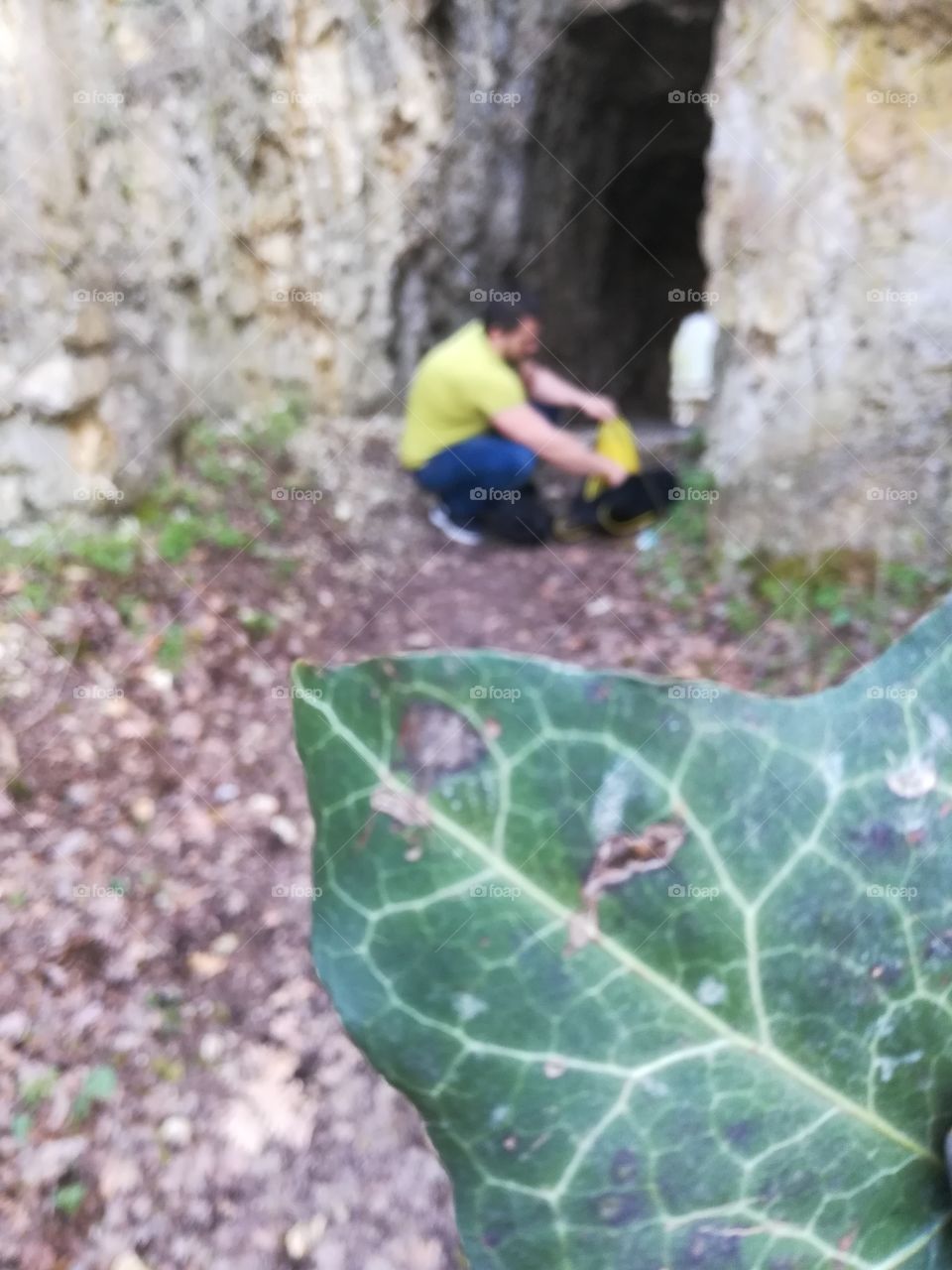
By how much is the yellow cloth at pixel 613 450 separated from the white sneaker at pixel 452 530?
0.68 m

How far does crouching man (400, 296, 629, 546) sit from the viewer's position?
16.1 ft

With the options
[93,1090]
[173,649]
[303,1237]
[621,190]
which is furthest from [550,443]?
[621,190]

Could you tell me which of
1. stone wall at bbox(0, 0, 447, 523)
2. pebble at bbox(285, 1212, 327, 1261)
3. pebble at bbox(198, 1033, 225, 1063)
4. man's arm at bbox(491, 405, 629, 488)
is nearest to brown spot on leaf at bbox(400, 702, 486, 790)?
pebble at bbox(285, 1212, 327, 1261)

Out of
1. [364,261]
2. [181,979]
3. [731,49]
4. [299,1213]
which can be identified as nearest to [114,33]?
[364,261]

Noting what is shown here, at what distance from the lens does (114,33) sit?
377cm

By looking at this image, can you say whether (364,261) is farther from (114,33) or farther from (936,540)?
(936,540)

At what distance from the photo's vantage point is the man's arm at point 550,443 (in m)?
4.90

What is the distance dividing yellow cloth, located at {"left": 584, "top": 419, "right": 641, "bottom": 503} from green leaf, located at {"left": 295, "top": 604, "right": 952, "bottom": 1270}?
4.63 m

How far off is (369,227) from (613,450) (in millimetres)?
2039

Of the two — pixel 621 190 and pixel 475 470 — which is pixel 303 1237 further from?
pixel 621 190

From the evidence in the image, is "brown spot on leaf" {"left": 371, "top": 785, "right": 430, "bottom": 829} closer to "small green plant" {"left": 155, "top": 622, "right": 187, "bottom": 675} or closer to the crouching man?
"small green plant" {"left": 155, "top": 622, "right": 187, "bottom": 675}

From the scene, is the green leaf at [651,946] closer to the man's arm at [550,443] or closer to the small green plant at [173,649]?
the small green plant at [173,649]

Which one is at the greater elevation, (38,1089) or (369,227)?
(369,227)

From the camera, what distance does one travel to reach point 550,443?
4898 mm
